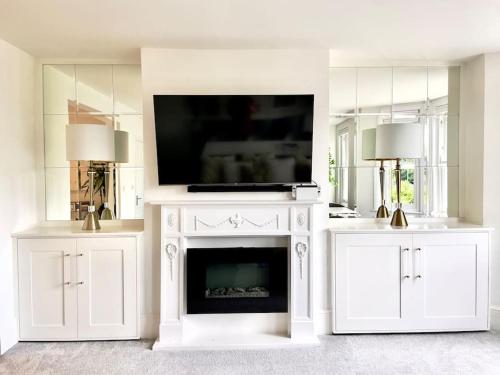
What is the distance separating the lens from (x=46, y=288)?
3.16m

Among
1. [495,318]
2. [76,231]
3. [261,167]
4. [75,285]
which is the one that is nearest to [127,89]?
[76,231]

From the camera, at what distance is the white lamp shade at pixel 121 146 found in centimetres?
348

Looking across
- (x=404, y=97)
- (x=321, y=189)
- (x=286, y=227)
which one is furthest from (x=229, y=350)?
(x=404, y=97)

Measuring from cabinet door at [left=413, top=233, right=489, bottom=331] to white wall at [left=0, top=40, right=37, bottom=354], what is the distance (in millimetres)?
3272

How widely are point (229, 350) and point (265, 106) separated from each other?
1.93 meters

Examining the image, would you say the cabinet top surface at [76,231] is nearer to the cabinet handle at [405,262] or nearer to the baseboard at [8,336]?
the baseboard at [8,336]

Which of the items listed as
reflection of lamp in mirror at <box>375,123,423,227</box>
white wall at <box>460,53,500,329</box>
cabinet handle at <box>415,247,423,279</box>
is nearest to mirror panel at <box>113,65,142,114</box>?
reflection of lamp in mirror at <box>375,123,423,227</box>

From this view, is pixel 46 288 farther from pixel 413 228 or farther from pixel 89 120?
pixel 413 228

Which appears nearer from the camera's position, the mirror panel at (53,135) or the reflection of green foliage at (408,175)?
the mirror panel at (53,135)

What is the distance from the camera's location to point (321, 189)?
3324mm

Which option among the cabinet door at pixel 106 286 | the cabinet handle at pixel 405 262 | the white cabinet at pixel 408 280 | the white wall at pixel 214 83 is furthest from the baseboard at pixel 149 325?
the cabinet handle at pixel 405 262

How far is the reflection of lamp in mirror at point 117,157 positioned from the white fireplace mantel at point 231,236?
2.40 feet

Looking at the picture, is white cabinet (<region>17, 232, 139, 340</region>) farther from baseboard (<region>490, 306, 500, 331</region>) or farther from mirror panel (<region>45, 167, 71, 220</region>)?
baseboard (<region>490, 306, 500, 331</region>)

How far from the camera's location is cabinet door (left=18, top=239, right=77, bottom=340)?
3.15m
